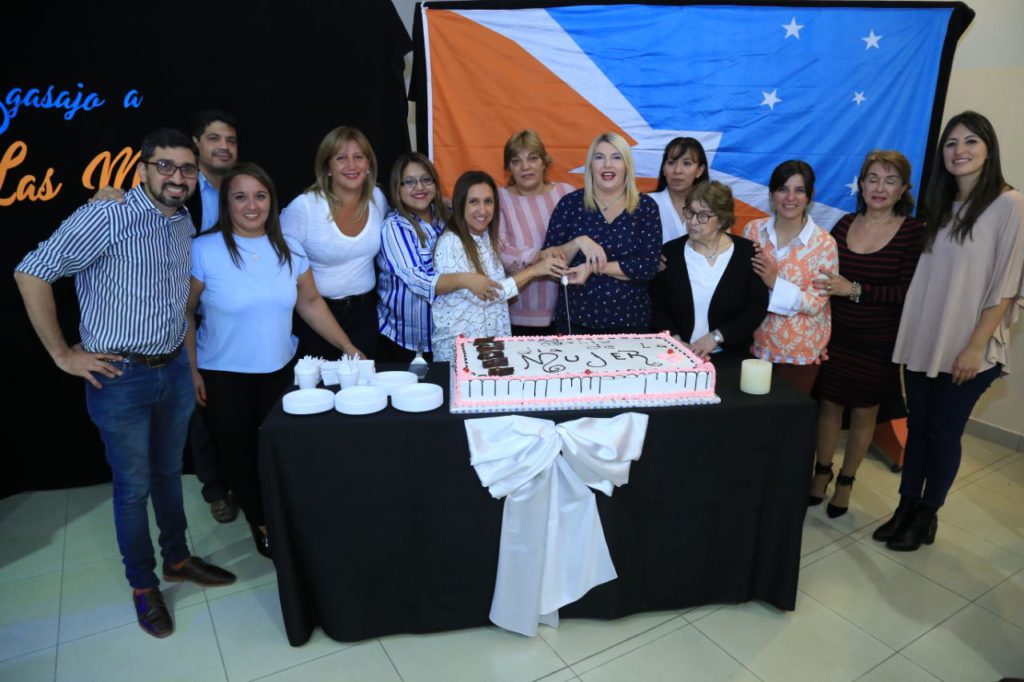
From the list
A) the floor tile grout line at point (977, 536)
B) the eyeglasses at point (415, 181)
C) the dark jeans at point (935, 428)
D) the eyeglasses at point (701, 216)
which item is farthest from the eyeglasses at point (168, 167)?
the floor tile grout line at point (977, 536)

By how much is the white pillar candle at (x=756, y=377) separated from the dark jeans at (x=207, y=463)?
7.18 ft

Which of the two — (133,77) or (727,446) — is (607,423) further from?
(133,77)

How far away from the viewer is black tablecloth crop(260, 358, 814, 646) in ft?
5.65

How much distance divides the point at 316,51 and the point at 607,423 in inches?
90.6

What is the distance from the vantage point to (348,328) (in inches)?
96.0

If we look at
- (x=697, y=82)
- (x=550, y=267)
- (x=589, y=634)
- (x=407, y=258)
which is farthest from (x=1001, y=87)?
(x=589, y=634)

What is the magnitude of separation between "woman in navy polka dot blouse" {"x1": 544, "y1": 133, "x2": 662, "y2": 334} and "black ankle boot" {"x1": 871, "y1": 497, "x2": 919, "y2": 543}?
1.29 meters

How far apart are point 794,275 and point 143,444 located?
7.78 ft

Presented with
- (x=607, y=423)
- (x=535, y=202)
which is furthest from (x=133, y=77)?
(x=607, y=423)

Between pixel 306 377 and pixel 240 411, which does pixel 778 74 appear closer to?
pixel 306 377

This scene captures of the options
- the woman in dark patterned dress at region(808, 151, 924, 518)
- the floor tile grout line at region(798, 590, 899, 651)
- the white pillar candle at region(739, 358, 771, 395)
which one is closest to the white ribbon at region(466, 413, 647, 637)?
the white pillar candle at region(739, 358, 771, 395)

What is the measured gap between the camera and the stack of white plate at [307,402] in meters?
1.71

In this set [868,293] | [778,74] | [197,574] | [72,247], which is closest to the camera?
[72,247]

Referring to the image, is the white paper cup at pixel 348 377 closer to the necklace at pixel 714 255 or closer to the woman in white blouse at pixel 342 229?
the woman in white blouse at pixel 342 229
